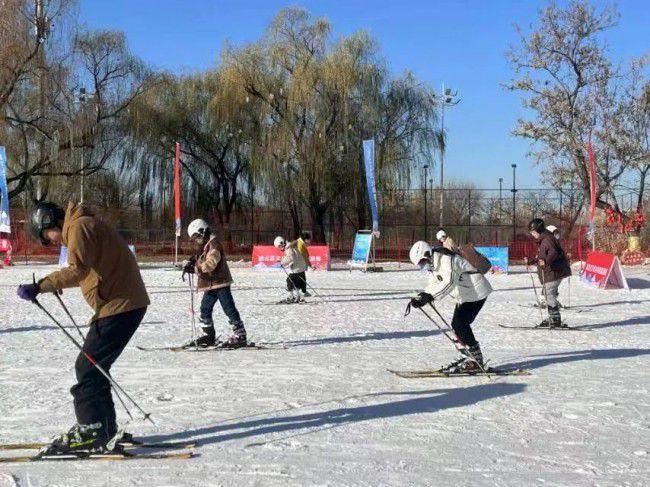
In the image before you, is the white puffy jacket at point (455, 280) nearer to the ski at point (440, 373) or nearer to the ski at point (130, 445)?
the ski at point (440, 373)

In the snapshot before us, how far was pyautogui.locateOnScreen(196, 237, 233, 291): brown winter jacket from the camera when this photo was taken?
8633 millimetres

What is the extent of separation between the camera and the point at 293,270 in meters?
14.6

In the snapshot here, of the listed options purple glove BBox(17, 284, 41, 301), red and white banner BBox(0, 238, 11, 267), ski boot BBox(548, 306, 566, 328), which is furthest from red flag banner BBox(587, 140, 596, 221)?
red and white banner BBox(0, 238, 11, 267)

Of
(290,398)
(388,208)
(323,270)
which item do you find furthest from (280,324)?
(388,208)

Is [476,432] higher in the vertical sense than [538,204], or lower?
lower

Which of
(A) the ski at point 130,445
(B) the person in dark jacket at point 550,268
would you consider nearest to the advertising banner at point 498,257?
(B) the person in dark jacket at point 550,268

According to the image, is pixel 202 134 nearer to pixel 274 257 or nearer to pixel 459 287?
pixel 274 257

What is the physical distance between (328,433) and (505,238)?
34690 mm

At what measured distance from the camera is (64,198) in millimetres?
33875

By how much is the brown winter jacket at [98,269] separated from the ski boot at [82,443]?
697 millimetres

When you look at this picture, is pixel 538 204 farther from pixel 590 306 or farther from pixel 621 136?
pixel 590 306

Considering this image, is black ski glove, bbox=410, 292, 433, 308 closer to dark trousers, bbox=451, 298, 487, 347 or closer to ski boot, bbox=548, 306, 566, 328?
dark trousers, bbox=451, 298, 487, 347

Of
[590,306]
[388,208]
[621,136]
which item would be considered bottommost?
[590,306]

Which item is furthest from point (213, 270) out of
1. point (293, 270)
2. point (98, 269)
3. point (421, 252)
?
point (293, 270)
